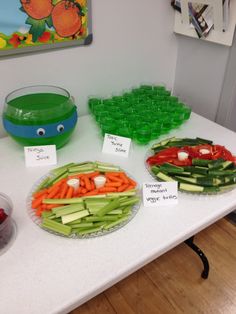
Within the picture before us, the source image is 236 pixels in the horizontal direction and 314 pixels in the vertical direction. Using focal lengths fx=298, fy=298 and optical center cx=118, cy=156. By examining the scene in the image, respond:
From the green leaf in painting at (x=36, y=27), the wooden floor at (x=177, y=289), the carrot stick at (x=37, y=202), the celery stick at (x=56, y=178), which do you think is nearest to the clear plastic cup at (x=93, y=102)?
the green leaf in painting at (x=36, y=27)

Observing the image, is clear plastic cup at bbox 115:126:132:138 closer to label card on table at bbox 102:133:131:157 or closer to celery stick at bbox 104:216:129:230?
label card on table at bbox 102:133:131:157

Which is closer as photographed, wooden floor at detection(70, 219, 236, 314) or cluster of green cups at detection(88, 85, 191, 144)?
cluster of green cups at detection(88, 85, 191, 144)

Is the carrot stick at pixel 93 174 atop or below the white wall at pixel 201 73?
below

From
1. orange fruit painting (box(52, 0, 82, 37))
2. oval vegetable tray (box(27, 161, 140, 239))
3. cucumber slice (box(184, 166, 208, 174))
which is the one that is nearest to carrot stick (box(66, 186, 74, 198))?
oval vegetable tray (box(27, 161, 140, 239))

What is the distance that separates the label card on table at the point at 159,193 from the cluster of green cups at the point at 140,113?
0.27 m

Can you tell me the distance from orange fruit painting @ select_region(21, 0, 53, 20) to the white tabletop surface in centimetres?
48

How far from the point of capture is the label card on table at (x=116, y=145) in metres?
0.99

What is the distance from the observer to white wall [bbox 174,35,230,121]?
4.06 feet

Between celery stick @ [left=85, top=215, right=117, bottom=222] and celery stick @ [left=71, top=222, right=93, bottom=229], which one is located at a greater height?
celery stick @ [left=85, top=215, right=117, bottom=222]

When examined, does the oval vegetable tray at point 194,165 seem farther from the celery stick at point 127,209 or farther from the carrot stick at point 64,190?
the carrot stick at point 64,190

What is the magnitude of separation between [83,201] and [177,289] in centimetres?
75

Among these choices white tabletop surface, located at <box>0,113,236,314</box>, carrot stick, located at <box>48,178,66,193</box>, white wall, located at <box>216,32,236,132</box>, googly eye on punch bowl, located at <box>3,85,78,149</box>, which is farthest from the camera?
white wall, located at <box>216,32,236,132</box>

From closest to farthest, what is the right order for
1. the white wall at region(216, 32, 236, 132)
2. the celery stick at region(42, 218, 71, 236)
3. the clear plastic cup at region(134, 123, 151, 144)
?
the celery stick at region(42, 218, 71, 236) < the clear plastic cup at region(134, 123, 151, 144) < the white wall at region(216, 32, 236, 132)

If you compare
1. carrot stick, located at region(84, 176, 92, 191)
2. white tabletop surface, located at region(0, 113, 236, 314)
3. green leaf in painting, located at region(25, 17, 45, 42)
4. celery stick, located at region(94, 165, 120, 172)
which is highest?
green leaf in painting, located at region(25, 17, 45, 42)
